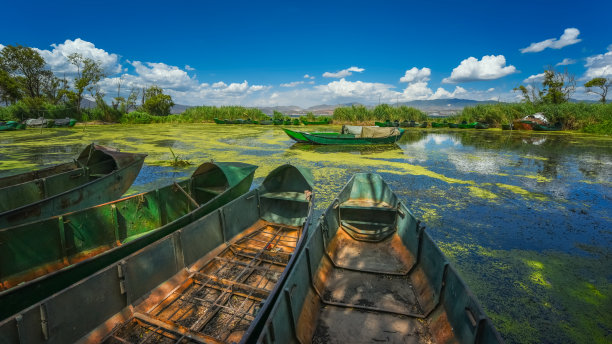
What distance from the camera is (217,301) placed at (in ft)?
9.23

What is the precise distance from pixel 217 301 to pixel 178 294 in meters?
0.47

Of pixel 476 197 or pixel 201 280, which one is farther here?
pixel 476 197

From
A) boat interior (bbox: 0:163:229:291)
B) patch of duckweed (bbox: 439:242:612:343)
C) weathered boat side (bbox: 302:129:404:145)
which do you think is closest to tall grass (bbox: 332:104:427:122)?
weathered boat side (bbox: 302:129:404:145)

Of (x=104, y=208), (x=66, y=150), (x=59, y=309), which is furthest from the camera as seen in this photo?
(x=66, y=150)

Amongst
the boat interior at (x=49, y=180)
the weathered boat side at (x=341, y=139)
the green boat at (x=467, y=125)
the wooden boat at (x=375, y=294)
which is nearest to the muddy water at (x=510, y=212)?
the wooden boat at (x=375, y=294)

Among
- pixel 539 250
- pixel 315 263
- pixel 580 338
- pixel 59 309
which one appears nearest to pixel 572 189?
pixel 539 250

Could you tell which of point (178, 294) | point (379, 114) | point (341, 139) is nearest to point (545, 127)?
point (379, 114)

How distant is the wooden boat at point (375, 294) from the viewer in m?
2.07

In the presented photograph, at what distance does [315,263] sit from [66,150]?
53.6 feet

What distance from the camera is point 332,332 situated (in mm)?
2410

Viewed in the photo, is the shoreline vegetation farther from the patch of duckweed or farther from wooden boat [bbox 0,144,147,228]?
Result: wooden boat [bbox 0,144,147,228]

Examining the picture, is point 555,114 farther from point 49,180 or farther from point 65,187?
point 49,180

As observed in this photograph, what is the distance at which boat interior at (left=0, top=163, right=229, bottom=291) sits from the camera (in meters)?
3.03

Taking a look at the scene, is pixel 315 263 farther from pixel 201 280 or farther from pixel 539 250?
pixel 539 250
